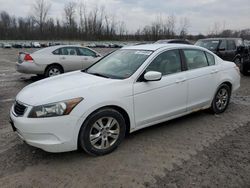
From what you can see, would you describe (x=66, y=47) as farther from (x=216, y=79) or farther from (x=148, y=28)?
(x=148, y=28)

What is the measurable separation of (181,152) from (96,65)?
230 centimetres

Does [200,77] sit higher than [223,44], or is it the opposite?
[223,44]

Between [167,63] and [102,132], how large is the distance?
173cm

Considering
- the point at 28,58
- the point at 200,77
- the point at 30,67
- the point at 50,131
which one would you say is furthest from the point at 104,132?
the point at 28,58

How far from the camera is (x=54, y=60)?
946 cm

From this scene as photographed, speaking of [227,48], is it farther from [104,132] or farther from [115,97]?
[104,132]

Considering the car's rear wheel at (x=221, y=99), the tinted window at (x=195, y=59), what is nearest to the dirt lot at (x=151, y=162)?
Result: the car's rear wheel at (x=221, y=99)

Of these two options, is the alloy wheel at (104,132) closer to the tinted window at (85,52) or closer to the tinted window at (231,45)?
the tinted window at (85,52)

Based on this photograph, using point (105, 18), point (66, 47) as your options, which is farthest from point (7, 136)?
point (105, 18)

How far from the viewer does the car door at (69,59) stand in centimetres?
978

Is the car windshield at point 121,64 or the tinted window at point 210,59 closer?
the car windshield at point 121,64

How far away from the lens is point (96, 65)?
185 inches

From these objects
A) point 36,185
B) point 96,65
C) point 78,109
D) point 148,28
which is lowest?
point 36,185

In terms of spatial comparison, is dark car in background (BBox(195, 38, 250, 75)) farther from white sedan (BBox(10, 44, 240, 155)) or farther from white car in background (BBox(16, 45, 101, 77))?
white sedan (BBox(10, 44, 240, 155))
